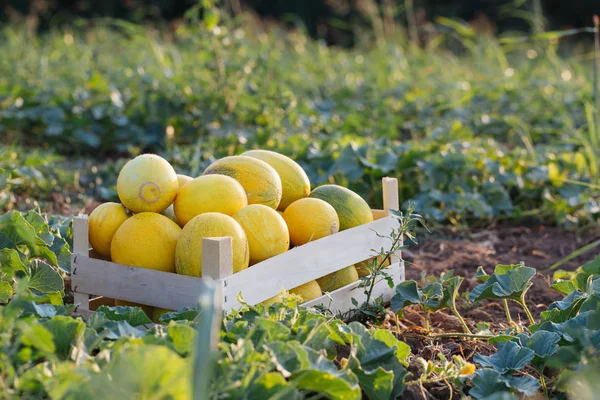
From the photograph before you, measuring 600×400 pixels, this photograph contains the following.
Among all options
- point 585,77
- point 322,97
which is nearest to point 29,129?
point 322,97

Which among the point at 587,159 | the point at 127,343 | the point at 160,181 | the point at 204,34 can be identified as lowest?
the point at 587,159

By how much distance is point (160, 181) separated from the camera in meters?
2.24

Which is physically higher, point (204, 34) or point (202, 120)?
point (204, 34)

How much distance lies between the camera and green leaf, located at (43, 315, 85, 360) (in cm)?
162

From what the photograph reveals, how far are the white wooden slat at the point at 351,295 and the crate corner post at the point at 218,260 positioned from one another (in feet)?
1.01

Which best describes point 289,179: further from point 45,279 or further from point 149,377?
point 149,377

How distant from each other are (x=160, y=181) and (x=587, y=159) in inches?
131

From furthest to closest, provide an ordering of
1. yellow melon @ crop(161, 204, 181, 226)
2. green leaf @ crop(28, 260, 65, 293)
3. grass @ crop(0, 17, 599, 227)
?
grass @ crop(0, 17, 599, 227), yellow melon @ crop(161, 204, 181, 226), green leaf @ crop(28, 260, 65, 293)

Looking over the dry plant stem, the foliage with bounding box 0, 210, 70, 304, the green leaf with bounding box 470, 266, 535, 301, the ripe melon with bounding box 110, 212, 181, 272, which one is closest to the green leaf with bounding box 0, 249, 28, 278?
the foliage with bounding box 0, 210, 70, 304

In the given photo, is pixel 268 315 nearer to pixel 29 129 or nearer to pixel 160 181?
pixel 160 181

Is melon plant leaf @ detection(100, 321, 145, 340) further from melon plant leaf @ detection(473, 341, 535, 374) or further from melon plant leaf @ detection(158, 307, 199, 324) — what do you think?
melon plant leaf @ detection(473, 341, 535, 374)

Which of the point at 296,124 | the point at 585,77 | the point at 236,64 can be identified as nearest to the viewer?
the point at 296,124

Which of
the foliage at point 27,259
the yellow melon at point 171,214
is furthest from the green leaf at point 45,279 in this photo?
the yellow melon at point 171,214

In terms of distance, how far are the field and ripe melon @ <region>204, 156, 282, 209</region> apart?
1.40 ft
